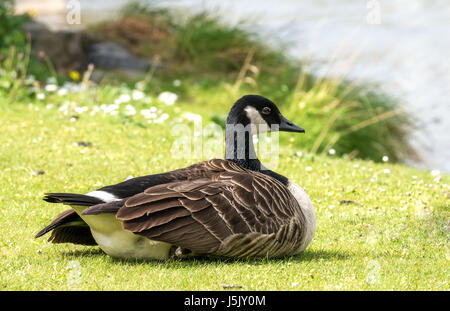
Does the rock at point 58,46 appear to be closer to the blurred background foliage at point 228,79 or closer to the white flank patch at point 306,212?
the blurred background foliage at point 228,79

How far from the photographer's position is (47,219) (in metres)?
7.74

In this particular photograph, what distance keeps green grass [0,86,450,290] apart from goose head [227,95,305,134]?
1.48 meters

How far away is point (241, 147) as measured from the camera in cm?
701

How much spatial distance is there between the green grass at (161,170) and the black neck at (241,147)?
1.15 metres

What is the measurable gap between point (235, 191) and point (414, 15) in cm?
2422

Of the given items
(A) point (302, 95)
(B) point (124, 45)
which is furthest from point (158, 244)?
(B) point (124, 45)

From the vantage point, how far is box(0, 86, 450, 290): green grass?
18.6 ft

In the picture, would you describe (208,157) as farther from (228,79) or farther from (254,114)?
(228,79)

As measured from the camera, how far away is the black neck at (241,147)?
700 cm

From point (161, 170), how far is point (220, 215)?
4.16 metres

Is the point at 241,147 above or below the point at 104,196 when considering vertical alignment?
above

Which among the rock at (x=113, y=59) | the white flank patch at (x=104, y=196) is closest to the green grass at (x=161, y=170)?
the white flank patch at (x=104, y=196)

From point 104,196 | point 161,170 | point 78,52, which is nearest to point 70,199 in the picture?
point 104,196

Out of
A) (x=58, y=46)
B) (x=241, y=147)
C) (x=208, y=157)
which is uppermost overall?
(x=241, y=147)
